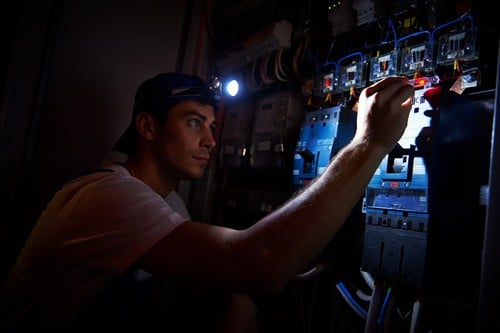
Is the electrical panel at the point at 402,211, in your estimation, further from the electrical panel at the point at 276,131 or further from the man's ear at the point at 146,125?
the man's ear at the point at 146,125

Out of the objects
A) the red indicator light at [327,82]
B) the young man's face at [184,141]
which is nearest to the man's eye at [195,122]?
the young man's face at [184,141]

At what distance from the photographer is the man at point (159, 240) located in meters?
0.73

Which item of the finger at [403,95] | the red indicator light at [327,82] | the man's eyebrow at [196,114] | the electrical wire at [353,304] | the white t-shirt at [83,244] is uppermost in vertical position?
the red indicator light at [327,82]

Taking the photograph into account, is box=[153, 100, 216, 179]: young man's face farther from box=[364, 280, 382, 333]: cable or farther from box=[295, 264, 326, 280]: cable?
box=[364, 280, 382, 333]: cable

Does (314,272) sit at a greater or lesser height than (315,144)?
lesser

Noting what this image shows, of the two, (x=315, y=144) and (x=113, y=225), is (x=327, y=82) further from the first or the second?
(x=113, y=225)

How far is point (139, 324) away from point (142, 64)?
1503 millimetres

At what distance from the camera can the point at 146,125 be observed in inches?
55.8

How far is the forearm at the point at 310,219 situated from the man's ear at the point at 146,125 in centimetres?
81

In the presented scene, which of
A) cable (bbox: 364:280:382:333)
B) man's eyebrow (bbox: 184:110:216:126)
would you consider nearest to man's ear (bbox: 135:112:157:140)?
man's eyebrow (bbox: 184:110:216:126)

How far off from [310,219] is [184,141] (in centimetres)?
77

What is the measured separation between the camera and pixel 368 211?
1.31 m

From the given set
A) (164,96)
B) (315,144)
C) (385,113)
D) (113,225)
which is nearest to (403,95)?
(385,113)

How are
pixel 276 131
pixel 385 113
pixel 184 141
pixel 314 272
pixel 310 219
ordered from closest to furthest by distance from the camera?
pixel 310 219 → pixel 385 113 → pixel 184 141 → pixel 314 272 → pixel 276 131
